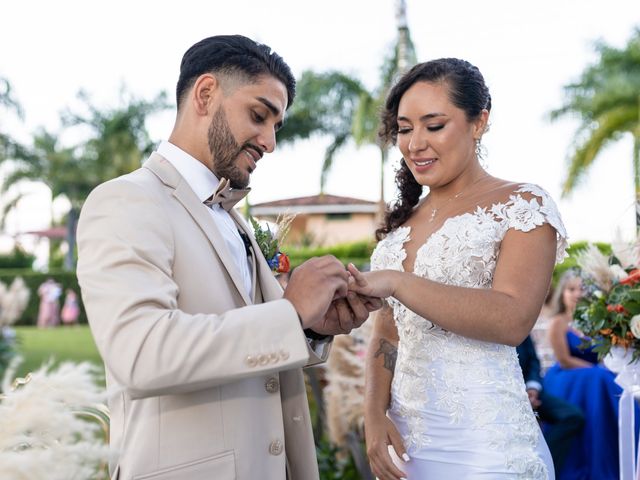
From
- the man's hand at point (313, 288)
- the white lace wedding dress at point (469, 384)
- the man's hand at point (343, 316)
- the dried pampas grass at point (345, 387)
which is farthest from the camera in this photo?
the dried pampas grass at point (345, 387)

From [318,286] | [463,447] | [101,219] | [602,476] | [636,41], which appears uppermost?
[636,41]

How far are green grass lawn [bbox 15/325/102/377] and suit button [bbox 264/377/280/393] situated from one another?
12.3m

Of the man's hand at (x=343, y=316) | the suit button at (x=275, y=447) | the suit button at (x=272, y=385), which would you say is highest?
the man's hand at (x=343, y=316)

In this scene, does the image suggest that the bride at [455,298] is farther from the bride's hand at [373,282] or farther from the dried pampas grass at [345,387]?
the dried pampas grass at [345,387]

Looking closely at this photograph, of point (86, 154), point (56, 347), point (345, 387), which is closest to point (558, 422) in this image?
point (345, 387)

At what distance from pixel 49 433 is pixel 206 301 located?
2.64ft

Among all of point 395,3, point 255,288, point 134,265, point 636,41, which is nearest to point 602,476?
point 255,288

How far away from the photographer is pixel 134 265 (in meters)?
1.69

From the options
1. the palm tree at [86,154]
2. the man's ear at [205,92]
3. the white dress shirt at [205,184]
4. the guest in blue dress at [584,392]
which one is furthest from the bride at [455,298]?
the palm tree at [86,154]

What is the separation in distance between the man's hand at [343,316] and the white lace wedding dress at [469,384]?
19.8 inches

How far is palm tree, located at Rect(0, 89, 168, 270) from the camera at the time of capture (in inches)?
1501

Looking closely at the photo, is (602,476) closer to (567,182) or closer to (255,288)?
(255,288)

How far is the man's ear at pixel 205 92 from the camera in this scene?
2.16 meters

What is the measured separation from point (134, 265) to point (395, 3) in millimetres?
10515
